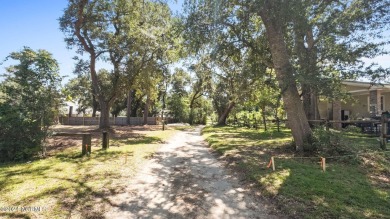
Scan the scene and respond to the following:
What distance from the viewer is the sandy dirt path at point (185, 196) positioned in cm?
438

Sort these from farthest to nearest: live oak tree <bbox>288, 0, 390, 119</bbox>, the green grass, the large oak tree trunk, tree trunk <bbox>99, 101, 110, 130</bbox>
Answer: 1. tree trunk <bbox>99, 101, 110, 130</bbox>
2. the large oak tree trunk
3. live oak tree <bbox>288, 0, 390, 119</bbox>
4. the green grass

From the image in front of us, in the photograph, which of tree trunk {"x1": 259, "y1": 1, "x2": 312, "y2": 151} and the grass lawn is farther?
tree trunk {"x1": 259, "y1": 1, "x2": 312, "y2": 151}

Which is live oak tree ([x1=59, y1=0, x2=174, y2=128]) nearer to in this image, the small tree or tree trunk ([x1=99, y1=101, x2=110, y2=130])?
tree trunk ([x1=99, y1=101, x2=110, y2=130])

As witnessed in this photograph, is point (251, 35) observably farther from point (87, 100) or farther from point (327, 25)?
point (87, 100)

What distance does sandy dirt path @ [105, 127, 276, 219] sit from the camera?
4.38m

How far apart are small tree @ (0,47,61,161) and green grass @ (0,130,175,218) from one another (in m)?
0.79

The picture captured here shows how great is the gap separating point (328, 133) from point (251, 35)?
17.6 feet

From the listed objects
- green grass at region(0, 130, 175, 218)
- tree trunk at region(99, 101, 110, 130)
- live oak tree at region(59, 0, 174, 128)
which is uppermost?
live oak tree at region(59, 0, 174, 128)

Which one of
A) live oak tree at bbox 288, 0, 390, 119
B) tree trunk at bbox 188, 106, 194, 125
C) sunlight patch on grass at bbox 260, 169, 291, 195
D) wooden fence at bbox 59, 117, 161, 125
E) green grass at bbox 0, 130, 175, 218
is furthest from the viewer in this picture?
tree trunk at bbox 188, 106, 194, 125

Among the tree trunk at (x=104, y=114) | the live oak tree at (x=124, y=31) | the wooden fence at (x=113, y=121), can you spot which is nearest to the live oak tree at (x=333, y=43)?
the live oak tree at (x=124, y=31)

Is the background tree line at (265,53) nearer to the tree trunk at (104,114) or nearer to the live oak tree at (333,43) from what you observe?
the live oak tree at (333,43)

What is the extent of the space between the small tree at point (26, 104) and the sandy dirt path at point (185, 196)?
13.0 feet

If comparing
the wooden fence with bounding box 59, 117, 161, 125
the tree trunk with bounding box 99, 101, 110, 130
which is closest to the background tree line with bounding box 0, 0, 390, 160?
the tree trunk with bounding box 99, 101, 110, 130

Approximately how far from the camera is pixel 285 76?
27.7 feet
